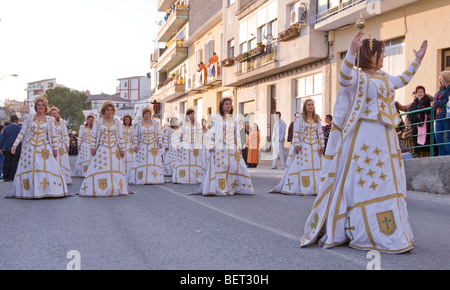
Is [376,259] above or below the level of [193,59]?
below

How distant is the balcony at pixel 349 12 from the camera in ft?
58.4

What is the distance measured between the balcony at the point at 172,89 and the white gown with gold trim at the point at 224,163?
1362 inches

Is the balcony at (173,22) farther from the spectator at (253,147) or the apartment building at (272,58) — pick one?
the spectator at (253,147)

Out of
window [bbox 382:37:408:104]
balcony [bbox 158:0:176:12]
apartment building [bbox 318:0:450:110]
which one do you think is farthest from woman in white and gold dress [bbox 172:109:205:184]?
balcony [bbox 158:0:176:12]

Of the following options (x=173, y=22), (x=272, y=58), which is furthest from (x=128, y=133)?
(x=173, y=22)

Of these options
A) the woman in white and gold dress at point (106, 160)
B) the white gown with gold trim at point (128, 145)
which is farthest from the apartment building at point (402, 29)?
the woman in white and gold dress at point (106, 160)

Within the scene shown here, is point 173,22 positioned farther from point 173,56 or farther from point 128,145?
point 128,145

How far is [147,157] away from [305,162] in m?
5.10

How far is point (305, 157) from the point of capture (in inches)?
452

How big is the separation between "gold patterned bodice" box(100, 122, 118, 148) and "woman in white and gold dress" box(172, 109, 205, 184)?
3.56 metres

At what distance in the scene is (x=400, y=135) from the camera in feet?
45.7

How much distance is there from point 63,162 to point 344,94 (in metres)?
11.5

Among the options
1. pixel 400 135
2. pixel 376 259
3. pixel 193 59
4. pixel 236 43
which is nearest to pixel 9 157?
pixel 400 135
